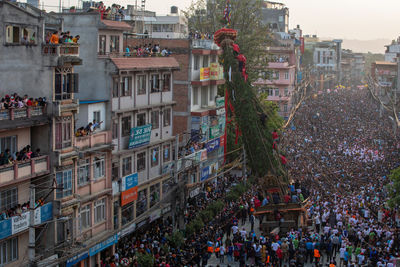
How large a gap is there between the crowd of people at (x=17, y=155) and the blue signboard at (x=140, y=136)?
8.06 m

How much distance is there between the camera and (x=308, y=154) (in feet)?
189

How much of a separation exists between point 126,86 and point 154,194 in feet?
22.1

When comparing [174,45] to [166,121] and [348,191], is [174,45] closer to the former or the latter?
[166,121]

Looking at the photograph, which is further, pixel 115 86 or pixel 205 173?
pixel 205 173

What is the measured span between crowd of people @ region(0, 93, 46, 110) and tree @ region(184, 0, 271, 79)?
3107 cm

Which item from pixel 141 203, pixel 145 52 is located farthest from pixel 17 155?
pixel 145 52

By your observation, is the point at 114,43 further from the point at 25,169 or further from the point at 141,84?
the point at 25,169

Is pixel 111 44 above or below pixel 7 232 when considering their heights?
above

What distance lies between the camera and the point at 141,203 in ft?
116

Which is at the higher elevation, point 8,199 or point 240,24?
point 240,24

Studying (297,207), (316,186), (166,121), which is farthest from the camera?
(316,186)

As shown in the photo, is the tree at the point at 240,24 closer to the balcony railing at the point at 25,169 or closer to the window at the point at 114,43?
the window at the point at 114,43

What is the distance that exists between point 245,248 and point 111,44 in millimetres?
12185

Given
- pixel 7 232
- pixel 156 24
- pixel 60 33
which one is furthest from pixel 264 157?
pixel 156 24
